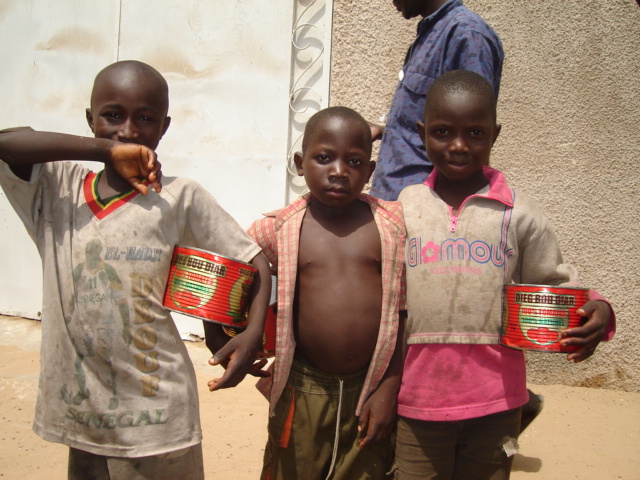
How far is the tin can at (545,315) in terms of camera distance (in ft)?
5.74

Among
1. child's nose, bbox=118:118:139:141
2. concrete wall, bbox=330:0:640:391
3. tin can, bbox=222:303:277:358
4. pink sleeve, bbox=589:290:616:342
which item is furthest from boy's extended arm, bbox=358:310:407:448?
concrete wall, bbox=330:0:640:391

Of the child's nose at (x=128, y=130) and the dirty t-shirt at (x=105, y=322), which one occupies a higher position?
the child's nose at (x=128, y=130)

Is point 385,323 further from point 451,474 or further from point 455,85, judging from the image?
point 455,85

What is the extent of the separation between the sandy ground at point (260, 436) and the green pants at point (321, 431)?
1091 millimetres

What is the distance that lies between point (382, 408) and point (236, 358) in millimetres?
508

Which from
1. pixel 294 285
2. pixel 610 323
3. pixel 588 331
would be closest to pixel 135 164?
pixel 294 285

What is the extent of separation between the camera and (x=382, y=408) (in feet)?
6.36

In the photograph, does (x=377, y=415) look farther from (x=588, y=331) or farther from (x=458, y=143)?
(x=458, y=143)

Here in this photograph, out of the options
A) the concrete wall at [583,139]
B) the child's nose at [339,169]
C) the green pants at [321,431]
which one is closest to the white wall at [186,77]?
the concrete wall at [583,139]

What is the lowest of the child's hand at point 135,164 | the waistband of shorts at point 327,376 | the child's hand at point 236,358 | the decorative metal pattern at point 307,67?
the waistband of shorts at point 327,376

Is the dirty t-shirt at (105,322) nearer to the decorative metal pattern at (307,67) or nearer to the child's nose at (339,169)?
the child's nose at (339,169)

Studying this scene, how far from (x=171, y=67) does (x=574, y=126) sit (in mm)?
3187

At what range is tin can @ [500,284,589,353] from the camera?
175 centimetres

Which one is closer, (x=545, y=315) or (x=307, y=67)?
(x=545, y=315)
